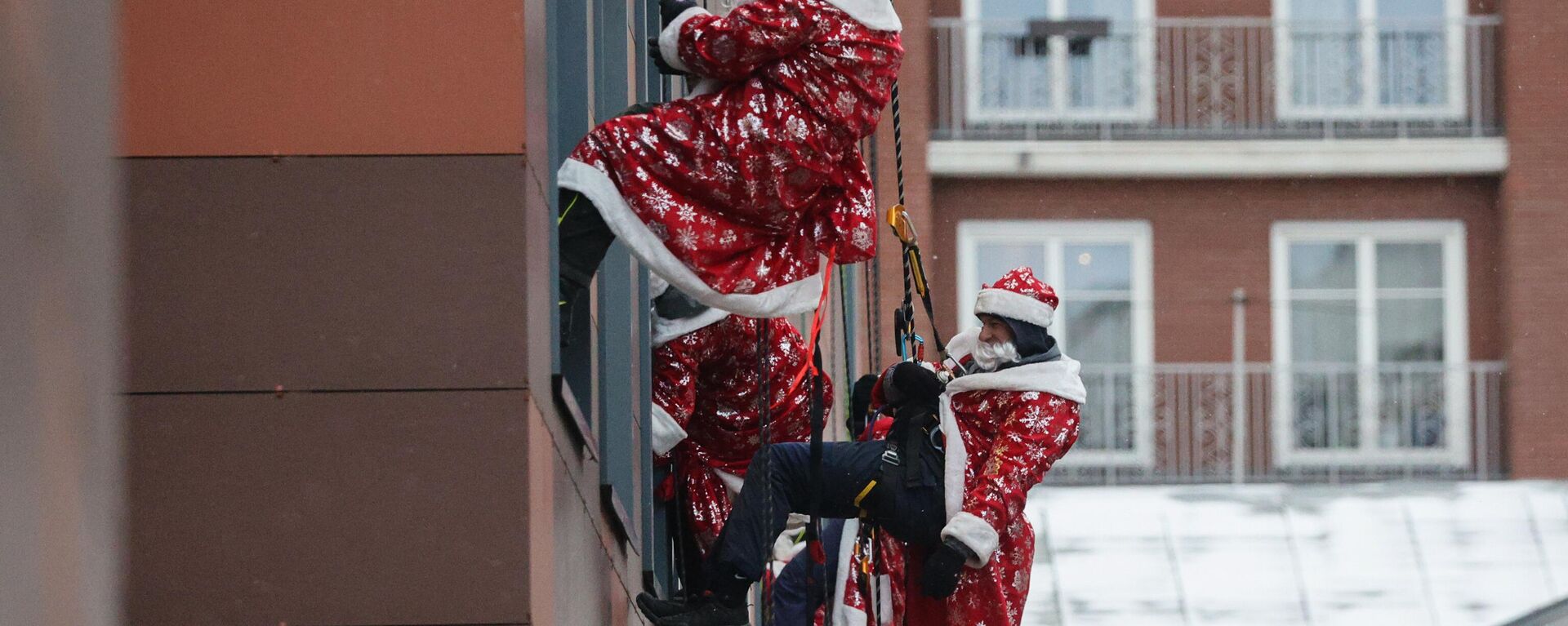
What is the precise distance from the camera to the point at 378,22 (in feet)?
17.8

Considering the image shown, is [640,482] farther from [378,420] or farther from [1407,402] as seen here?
[1407,402]

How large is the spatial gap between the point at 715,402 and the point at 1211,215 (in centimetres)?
1646

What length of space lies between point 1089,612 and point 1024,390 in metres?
10.6

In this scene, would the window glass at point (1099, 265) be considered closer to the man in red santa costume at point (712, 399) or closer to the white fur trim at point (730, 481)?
the man in red santa costume at point (712, 399)

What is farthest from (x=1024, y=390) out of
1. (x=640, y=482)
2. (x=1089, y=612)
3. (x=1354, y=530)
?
(x=1354, y=530)

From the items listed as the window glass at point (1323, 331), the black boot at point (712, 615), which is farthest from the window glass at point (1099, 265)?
the black boot at point (712, 615)

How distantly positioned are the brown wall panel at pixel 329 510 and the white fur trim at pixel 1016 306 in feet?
11.0

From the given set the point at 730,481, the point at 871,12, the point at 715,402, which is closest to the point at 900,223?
the point at 871,12

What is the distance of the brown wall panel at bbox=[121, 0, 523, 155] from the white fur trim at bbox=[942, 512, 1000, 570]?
2.95 meters

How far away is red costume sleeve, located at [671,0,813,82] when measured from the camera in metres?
6.20

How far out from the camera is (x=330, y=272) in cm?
532

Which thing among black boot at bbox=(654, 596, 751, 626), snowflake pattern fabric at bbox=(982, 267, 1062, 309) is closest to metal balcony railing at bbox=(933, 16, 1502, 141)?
snowflake pattern fabric at bbox=(982, 267, 1062, 309)

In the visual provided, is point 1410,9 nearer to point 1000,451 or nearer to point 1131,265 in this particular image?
point 1131,265

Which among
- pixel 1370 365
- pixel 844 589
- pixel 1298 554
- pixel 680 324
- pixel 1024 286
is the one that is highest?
pixel 1024 286
